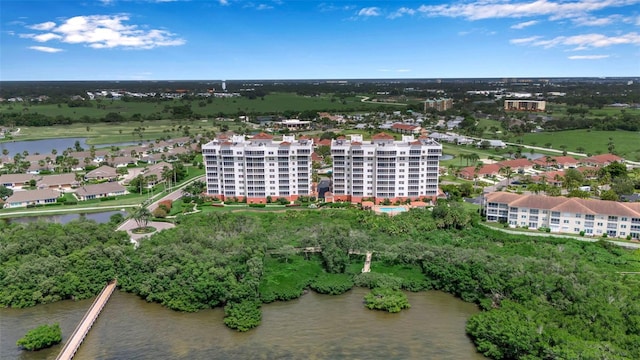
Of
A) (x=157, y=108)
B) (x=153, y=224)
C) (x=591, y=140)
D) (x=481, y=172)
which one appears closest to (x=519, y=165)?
(x=481, y=172)

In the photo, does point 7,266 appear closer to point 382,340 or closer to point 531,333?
point 382,340

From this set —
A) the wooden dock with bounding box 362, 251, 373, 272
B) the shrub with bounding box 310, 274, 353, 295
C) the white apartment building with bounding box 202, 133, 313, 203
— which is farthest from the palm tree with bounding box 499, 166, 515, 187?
the shrub with bounding box 310, 274, 353, 295

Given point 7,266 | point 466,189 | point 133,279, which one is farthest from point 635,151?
point 7,266

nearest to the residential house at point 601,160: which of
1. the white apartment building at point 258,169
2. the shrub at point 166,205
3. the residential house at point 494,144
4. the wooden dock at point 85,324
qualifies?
the residential house at point 494,144

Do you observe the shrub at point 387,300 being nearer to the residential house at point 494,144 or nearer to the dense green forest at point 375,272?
the dense green forest at point 375,272

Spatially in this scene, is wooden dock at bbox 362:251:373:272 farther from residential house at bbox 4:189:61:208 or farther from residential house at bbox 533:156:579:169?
residential house at bbox 533:156:579:169

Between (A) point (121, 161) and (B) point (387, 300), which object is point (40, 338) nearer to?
(B) point (387, 300)

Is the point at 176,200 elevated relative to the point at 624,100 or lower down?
lower down
